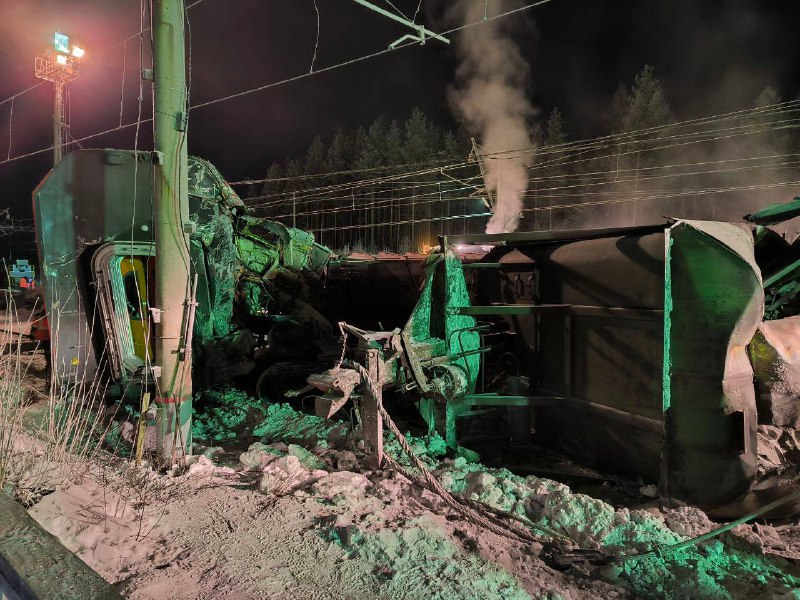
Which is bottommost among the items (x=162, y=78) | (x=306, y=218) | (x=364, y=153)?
(x=162, y=78)

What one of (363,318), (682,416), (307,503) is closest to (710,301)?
(682,416)

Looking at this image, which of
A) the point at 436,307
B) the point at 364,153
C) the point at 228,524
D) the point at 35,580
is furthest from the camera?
the point at 364,153

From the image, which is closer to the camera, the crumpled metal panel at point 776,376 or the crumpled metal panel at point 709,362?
the crumpled metal panel at point 709,362

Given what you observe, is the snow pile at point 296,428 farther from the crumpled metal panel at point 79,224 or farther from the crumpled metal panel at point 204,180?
the crumpled metal panel at point 204,180

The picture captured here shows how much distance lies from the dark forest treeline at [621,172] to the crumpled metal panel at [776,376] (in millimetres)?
14260

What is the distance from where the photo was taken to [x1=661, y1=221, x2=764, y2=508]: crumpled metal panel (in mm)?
4320

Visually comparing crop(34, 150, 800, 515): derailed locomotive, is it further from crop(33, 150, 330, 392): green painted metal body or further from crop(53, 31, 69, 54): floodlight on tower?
crop(53, 31, 69, 54): floodlight on tower

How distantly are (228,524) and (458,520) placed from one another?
5.34 feet

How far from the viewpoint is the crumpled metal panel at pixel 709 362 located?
170 inches

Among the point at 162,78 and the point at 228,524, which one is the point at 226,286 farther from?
the point at 228,524

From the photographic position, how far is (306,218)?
48438 mm

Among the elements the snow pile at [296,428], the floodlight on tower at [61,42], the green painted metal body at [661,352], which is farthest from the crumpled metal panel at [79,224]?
the floodlight on tower at [61,42]

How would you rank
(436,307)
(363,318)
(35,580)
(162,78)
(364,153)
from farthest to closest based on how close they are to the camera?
(364,153) < (363,318) < (436,307) < (162,78) < (35,580)

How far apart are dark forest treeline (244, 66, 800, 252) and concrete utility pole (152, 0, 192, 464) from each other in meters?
15.3
